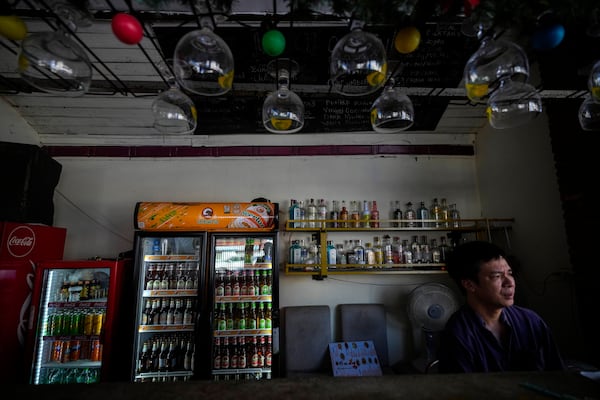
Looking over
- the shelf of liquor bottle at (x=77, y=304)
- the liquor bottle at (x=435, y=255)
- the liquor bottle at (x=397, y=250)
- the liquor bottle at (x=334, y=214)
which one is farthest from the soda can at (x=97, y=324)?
the liquor bottle at (x=435, y=255)

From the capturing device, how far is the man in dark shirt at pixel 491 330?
1522mm

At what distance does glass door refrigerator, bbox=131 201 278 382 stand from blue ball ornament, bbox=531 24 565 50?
253cm

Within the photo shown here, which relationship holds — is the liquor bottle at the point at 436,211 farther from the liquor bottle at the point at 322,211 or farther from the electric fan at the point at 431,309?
the liquor bottle at the point at 322,211

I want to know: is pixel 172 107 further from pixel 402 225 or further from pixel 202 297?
pixel 402 225

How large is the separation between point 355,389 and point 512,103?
5.02 feet

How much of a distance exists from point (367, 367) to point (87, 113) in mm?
4546

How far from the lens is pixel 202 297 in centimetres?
306

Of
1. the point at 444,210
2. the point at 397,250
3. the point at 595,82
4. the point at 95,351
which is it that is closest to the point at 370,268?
the point at 397,250

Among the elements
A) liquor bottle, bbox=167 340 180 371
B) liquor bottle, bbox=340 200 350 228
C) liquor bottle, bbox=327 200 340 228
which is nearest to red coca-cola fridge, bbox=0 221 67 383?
liquor bottle, bbox=167 340 180 371

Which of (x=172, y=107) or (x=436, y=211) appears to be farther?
(x=436, y=211)

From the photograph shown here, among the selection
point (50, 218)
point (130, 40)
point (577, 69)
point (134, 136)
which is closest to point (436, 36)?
point (577, 69)

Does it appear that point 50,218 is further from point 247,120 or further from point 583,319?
point 583,319

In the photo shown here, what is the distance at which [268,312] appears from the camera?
3395mm

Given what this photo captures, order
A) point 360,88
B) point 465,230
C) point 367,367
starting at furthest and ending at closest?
point 465,230 < point 367,367 < point 360,88
